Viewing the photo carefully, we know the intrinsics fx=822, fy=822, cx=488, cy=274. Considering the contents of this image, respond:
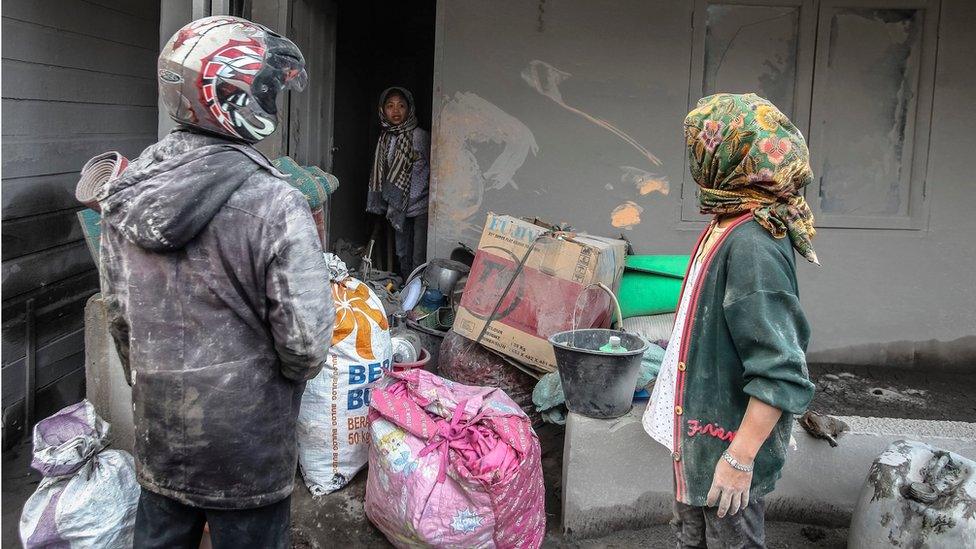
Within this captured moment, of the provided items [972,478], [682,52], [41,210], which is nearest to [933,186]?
[682,52]

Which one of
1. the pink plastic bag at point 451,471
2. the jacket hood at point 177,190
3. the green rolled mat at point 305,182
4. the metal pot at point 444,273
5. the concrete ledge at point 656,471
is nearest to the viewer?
the jacket hood at point 177,190

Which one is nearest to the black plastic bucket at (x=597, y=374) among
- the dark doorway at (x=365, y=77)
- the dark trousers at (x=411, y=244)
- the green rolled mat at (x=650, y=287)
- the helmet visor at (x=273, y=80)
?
the green rolled mat at (x=650, y=287)

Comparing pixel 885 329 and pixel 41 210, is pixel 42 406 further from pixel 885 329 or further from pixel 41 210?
pixel 885 329

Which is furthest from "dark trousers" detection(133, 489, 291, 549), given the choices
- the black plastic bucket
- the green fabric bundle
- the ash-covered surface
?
the ash-covered surface

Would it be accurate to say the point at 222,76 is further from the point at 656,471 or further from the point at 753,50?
the point at 753,50

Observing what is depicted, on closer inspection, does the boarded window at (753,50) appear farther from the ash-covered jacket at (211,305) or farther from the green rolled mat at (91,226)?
the ash-covered jacket at (211,305)

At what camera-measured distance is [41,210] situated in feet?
13.7

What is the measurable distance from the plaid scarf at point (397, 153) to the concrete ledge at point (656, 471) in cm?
349

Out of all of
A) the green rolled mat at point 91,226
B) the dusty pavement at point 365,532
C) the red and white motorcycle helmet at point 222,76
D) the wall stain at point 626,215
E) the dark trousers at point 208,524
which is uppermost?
the red and white motorcycle helmet at point 222,76

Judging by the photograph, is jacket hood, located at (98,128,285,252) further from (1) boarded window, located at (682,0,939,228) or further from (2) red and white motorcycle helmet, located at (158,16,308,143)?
(1) boarded window, located at (682,0,939,228)

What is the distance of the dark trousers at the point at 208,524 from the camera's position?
210 centimetres

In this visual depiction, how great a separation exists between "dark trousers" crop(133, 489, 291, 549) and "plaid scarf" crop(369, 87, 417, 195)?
4692 millimetres

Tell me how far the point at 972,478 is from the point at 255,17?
432 centimetres

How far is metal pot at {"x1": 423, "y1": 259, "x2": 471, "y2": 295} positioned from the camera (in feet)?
17.1
